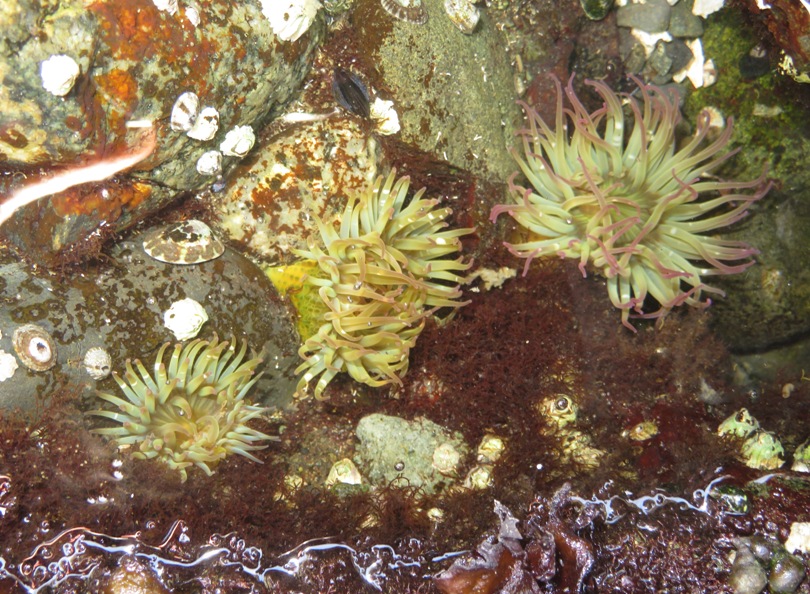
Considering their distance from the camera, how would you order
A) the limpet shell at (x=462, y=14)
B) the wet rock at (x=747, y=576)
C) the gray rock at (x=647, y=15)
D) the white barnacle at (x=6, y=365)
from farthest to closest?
the gray rock at (x=647, y=15) < the limpet shell at (x=462, y=14) < the white barnacle at (x=6, y=365) < the wet rock at (x=747, y=576)

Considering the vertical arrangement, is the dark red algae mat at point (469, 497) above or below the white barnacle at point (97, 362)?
below

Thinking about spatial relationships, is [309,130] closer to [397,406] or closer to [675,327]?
[397,406]

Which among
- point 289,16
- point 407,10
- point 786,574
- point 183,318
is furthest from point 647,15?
point 183,318

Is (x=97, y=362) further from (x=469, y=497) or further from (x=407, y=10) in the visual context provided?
(x=407, y=10)

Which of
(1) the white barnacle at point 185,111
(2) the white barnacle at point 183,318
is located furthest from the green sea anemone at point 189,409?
(1) the white barnacle at point 185,111

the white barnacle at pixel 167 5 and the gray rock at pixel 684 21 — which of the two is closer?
the white barnacle at pixel 167 5

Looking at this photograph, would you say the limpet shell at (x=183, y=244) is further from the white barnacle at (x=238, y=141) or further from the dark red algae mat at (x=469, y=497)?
the dark red algae mat at (x=469, y=497)
